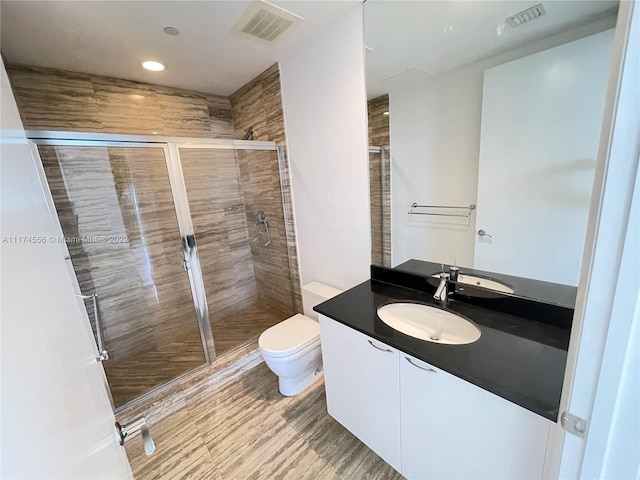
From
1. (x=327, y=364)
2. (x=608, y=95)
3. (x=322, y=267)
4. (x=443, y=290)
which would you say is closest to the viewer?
(x=608, y=95)

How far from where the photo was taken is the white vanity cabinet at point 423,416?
83cm

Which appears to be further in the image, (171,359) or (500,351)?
(171,359)

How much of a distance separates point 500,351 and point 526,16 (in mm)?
1303

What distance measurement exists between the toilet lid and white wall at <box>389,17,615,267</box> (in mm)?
801

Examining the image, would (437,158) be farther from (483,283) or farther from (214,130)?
(214,130)

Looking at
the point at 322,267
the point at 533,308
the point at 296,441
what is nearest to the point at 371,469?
the point at 296,441

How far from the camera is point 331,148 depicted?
6.04 feet

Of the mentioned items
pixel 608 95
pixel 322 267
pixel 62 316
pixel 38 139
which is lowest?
pixel 322 267

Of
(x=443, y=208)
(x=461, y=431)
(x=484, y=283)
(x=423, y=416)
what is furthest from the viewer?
(x=443, y=208)

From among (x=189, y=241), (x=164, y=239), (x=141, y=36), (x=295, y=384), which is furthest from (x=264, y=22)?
(x=295, y=384)

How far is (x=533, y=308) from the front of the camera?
1150 millimetres

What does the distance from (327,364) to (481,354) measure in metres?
0.81

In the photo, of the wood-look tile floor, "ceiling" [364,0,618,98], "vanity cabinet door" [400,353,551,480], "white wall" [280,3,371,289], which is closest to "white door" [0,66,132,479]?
the wood-look tile floor

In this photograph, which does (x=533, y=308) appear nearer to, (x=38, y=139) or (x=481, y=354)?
(x=481, y=354)
